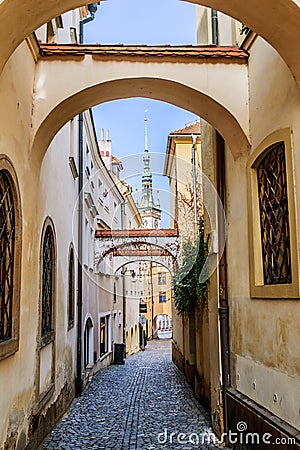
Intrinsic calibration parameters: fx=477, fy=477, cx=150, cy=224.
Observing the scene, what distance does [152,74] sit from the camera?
6105mm

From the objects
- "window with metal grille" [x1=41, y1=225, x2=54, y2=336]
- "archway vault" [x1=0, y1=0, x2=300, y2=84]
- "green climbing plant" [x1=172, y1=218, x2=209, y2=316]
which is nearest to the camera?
"archway vault" [x1=0, y1=0, x2=300, y2=84]

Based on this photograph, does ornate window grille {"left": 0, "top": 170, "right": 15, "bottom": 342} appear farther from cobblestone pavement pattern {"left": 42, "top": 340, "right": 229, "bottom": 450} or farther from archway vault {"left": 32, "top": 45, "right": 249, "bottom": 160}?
cobblestone pavement pattern {"left": 42, "top": 340, "right": 229, "bottom": 450}

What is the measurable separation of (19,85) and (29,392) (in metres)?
3.55

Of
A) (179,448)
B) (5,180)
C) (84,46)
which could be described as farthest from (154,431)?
(84,46)

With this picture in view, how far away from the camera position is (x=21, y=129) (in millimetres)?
5250

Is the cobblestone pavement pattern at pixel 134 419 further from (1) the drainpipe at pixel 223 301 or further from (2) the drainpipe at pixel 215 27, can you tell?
(2) the drainpipe at pixel 215 27

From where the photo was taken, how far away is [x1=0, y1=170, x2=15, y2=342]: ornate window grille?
4.62 m

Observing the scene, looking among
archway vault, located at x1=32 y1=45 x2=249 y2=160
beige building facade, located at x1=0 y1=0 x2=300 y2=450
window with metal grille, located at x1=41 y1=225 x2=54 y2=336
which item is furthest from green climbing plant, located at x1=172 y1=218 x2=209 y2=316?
archway vault, located at x1=32 y1=45 x2=249 y2=160

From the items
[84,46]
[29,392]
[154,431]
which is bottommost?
[154,431]

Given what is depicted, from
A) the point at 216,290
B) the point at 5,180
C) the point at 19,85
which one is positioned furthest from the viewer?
the point at 216,290

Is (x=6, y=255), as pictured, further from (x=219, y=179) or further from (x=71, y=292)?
(x=71, y=292)

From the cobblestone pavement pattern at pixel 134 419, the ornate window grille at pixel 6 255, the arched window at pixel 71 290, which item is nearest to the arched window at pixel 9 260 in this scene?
the ornate window grille at pixel 6 255

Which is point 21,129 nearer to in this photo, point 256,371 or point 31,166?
point 31,166

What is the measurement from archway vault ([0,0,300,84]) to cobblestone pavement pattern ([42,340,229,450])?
4971mm
